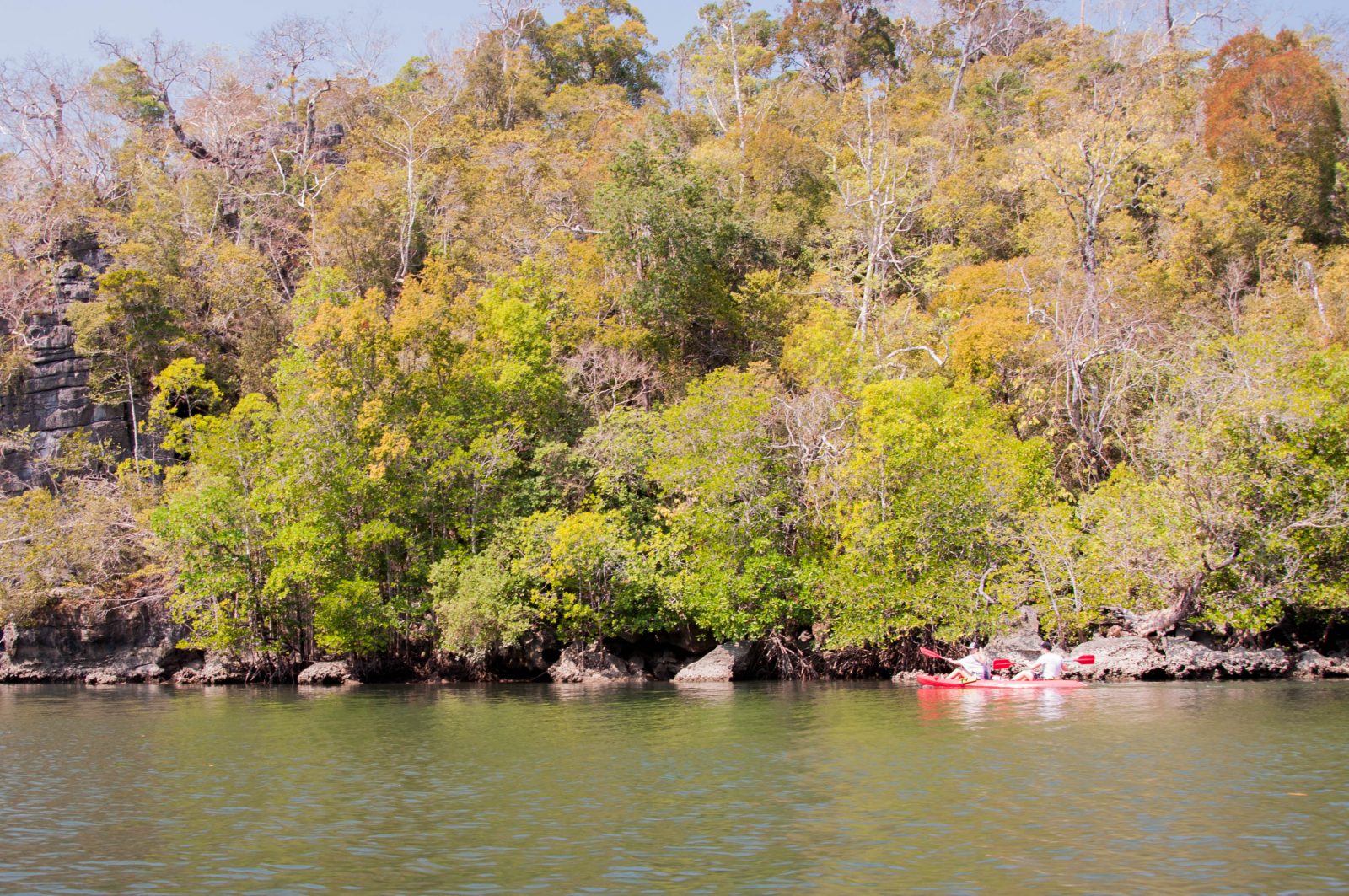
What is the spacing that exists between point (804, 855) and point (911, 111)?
55095 millimetres

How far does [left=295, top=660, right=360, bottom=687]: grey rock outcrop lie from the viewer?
1394 inches

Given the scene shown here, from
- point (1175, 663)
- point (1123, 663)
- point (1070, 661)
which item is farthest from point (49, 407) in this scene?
point (1175, 663)

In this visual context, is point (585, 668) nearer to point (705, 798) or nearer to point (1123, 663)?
point (1123, 663)

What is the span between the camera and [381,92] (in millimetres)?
64625

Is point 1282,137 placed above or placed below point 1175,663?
above

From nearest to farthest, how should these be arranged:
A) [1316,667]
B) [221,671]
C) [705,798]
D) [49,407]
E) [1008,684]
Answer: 1. [705,798]
2. [1008,684]
3. [1316,667]
4. [221,671]
5. [49,407]

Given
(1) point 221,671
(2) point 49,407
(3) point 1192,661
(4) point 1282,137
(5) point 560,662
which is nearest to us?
(3) point 1192,661

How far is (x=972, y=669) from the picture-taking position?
93.9ft

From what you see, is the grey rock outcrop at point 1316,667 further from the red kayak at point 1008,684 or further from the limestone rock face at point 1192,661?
the red kayak at point 1008,684

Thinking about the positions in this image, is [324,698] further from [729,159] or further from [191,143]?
[191,143]

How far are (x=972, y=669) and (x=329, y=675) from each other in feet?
66.6

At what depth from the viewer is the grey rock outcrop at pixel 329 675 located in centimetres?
3541

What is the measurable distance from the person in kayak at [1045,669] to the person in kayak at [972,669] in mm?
851

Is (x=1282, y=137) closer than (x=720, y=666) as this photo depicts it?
No
